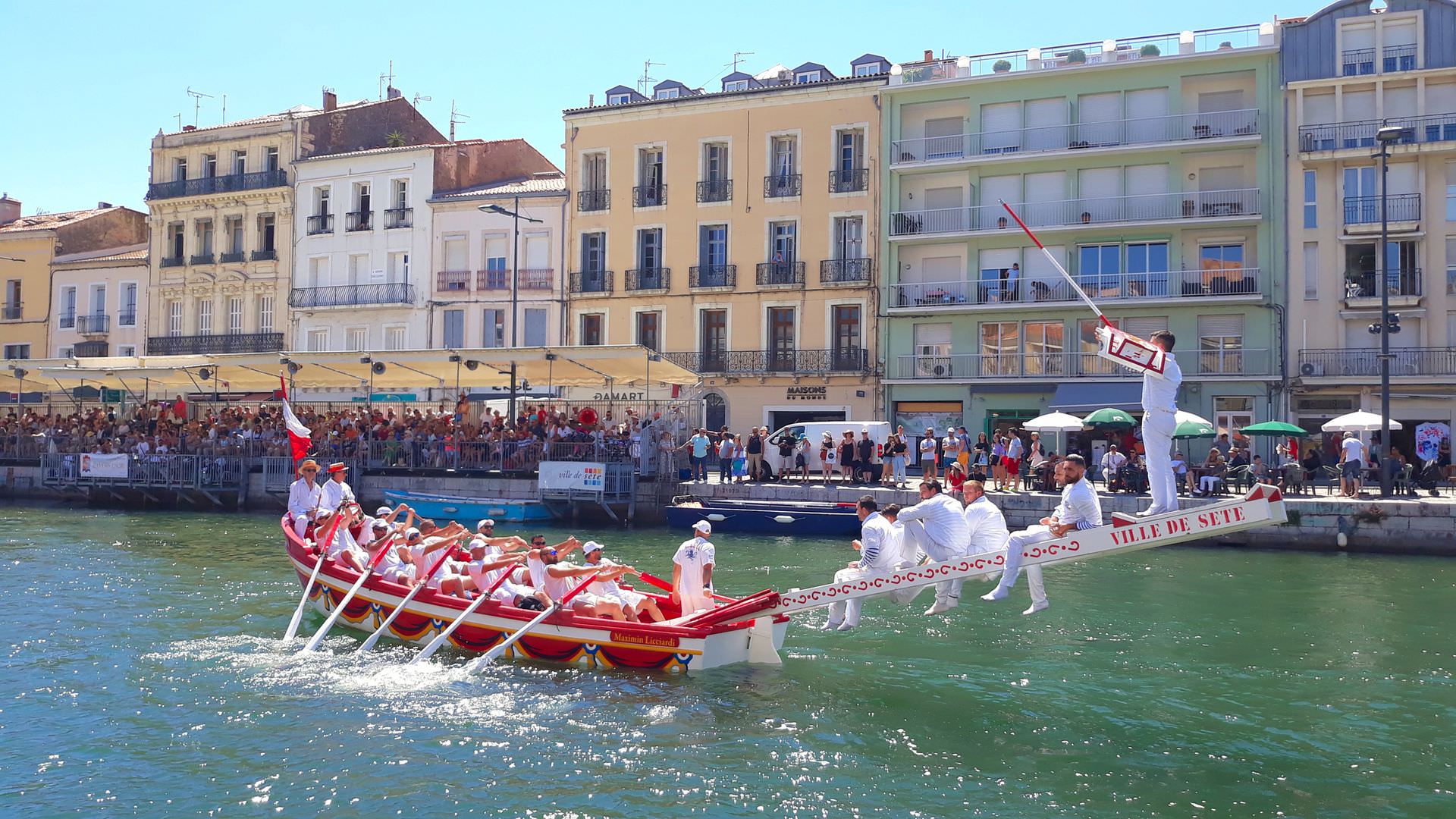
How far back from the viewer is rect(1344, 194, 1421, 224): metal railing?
36.3 metres

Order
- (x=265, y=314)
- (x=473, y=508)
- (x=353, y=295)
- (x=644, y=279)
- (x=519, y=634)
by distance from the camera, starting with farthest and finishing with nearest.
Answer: (x=265, y=314)
(x=353, y=295)
(x=644, y=279)
(x=473, y=508)
(x=519, y=634)

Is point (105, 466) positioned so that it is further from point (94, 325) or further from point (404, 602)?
point (404, 602)

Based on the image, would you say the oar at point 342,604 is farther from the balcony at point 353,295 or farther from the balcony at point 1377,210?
the balcony at point 1377,210

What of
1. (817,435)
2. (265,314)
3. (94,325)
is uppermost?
(265,314)

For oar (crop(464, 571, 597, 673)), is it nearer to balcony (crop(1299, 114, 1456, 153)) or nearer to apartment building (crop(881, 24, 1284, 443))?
apartment building (crop(881, 24, 1284, 443))

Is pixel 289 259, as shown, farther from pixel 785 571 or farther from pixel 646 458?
pixel 785 571

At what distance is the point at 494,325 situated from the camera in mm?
46125

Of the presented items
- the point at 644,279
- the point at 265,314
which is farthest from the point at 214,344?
the point at 644,279

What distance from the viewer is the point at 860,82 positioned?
138 ft

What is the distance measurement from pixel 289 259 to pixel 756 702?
4225cm

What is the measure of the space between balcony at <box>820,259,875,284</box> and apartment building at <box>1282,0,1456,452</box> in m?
13.6

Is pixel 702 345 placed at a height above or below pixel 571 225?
below

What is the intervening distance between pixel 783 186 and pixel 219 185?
25.4 m

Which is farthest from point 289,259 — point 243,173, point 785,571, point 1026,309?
point 785,571
